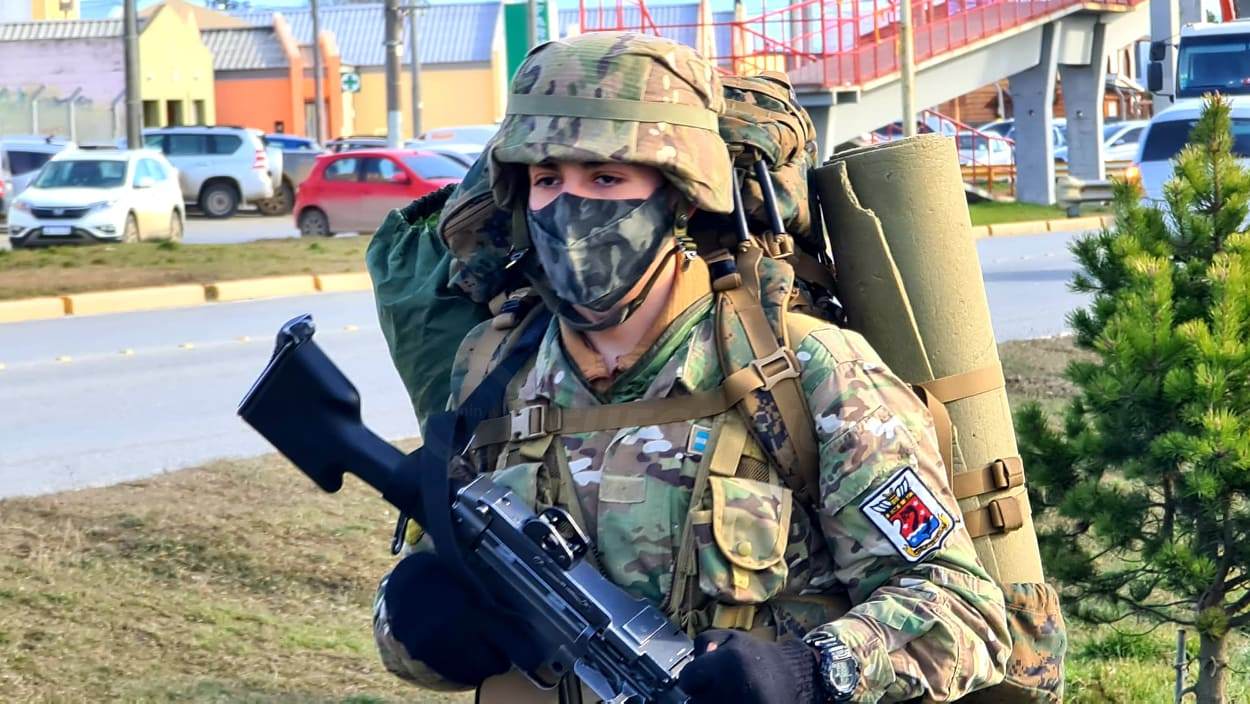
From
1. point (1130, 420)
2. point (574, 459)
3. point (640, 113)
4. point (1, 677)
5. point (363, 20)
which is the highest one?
point (363, 20)

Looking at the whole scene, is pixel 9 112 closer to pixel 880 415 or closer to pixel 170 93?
pixel 170 93

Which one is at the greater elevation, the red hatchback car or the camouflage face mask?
the camouflage face mask

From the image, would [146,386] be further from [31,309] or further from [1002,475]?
[1002,475]

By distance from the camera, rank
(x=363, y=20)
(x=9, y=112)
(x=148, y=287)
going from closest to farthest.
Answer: (x=148, y=287)
(x=9, y=112)
(x=363, y=20)

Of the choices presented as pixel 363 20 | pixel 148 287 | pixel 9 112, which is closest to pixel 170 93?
pixel 9 112

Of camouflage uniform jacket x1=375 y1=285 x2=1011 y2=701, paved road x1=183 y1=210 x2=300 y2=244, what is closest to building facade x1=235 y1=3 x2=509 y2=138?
paved road x1=183 y1=210 x2=300 y2=244

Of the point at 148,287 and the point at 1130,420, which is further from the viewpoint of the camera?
the point at 148,287

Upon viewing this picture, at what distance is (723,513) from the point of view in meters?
2.13

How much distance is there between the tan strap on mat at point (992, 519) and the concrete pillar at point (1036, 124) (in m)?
25.4

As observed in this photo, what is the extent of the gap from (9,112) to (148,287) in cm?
3261

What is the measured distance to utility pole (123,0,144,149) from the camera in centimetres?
2416

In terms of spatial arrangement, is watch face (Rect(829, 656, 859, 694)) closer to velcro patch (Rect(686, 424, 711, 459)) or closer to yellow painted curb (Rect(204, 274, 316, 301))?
velcro patch (Rect(686, 424, 711, 459))

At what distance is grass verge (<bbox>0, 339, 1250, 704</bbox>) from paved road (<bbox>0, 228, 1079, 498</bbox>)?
1.26 meters

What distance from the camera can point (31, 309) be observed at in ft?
46.8
